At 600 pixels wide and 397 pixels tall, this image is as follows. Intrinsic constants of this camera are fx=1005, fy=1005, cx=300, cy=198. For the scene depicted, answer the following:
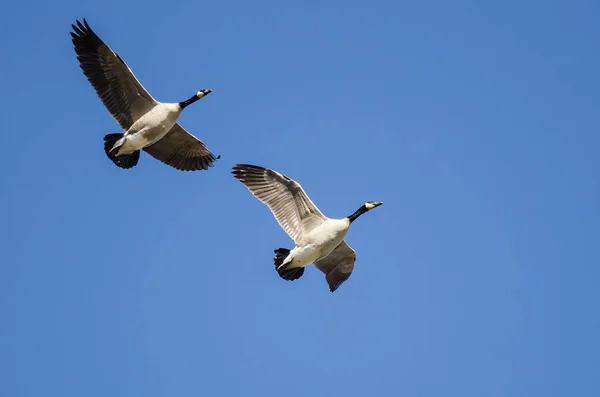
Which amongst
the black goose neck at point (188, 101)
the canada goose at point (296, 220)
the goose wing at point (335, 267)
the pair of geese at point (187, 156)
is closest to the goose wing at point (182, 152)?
the pair of geese at point (187, 156)

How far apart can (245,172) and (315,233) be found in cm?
238

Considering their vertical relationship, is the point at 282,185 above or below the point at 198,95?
below

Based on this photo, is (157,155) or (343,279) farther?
(157,155)

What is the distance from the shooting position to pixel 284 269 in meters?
24.0

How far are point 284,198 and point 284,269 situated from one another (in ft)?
5.90

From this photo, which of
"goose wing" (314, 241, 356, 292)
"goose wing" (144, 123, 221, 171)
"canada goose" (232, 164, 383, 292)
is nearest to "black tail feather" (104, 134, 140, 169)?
"goose wing" (144, 123, 221, 171)

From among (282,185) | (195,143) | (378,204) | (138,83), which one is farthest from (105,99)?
(378,204)

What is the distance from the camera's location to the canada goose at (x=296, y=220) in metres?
23.8

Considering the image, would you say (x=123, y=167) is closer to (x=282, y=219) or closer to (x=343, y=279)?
(x=282, y=219)

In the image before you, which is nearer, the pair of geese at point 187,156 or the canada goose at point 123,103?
the pair of geese at point 187,156

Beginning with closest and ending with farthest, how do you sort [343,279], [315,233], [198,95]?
[315,233] < [343,279] < [198,95]

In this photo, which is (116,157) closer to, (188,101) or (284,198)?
(188,101)

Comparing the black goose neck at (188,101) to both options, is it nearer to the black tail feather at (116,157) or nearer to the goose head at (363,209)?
the black tail feather at (116,157)

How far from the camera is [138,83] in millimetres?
26047
